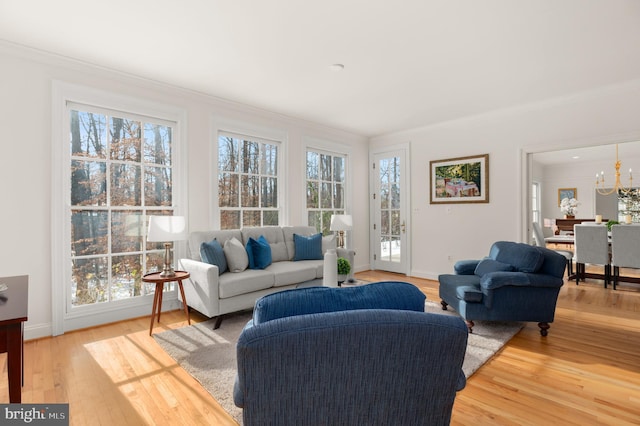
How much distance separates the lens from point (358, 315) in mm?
992

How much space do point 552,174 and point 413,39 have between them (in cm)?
943

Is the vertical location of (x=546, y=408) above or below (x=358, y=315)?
below

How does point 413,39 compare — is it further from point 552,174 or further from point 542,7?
point 552,174

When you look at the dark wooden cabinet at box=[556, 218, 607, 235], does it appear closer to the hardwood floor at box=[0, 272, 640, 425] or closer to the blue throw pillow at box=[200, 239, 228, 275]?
the hardwood floor at box=[0, 272, 640, 425]

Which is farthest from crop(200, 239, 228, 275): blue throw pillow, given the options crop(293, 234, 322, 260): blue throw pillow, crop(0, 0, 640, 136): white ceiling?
crop(0, 0, 640, 136): white ceiling

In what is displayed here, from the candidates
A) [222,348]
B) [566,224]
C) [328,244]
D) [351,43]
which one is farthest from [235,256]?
[566,224]

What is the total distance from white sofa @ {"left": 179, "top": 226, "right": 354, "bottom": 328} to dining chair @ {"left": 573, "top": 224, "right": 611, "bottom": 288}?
141 inches

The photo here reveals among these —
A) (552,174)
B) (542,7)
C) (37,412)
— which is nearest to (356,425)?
(37,412)

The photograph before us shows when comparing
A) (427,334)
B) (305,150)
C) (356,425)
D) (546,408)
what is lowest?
(546,408)

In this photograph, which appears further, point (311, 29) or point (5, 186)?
point (5, 186)

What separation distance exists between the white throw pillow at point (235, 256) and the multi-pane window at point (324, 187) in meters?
1.86

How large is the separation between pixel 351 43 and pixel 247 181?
2.38m

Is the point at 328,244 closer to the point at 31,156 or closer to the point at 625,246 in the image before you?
the point at 31,156

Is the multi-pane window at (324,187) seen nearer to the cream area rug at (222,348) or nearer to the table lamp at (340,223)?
the table lamp at (340,223)
